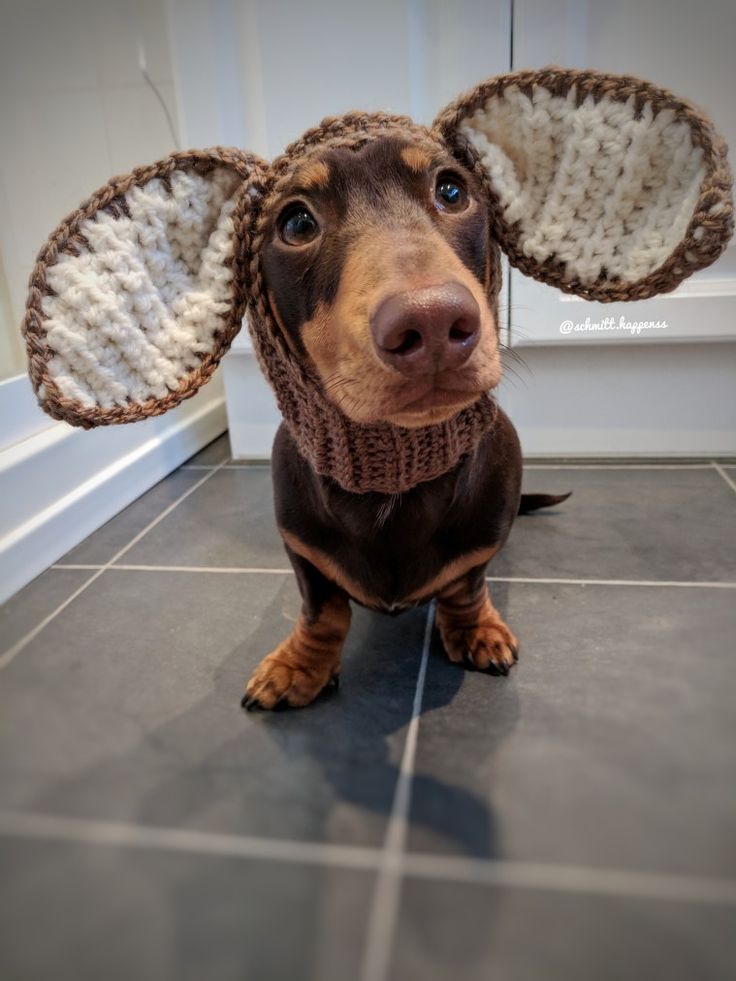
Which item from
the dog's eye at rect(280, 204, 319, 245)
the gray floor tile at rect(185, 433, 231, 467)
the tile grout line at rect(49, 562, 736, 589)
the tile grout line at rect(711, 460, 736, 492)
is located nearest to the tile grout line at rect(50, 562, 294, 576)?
the tile grout line at rect(49, 562, 736, 589)

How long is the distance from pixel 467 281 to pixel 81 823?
0.59 meters

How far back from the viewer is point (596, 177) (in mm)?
693

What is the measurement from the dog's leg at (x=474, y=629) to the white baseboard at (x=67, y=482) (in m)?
0.67

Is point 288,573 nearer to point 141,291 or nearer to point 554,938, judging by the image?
point 141,291

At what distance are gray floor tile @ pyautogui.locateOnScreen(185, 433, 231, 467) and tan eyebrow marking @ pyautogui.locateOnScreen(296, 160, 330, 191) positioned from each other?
3.51 ft

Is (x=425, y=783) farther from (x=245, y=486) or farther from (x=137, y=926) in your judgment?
(x=245, y=486)

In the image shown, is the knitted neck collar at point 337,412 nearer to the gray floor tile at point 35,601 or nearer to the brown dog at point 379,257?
the brown dog at point 379,257

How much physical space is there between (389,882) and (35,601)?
0.74m

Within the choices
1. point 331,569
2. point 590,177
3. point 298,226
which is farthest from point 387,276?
point 331,569

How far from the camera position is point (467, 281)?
60cm

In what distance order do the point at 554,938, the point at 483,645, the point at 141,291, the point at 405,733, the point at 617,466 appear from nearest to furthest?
the point at 554,938 < the point at 141,291 < the point at 405,733 < the point at 483,645 < the point at 617,466

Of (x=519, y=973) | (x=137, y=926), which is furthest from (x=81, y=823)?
(x=519, y=973)

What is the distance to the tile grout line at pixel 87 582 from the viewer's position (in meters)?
0.96

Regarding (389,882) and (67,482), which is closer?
(389,882)
